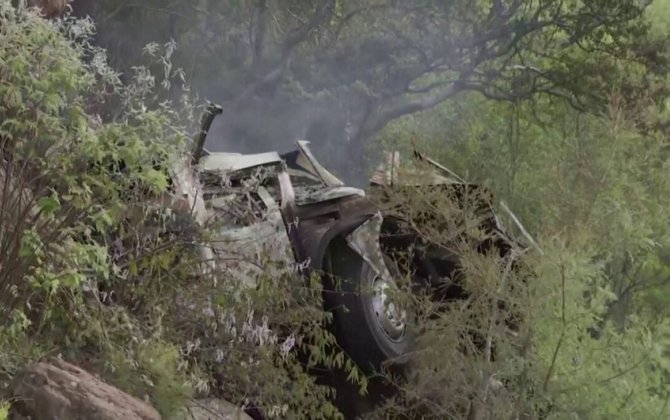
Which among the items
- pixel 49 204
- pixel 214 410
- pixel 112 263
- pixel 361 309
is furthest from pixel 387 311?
pixel 49 204

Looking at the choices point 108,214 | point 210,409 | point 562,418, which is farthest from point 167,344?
point 562,418

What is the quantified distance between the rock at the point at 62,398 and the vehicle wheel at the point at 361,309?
10.8 feet

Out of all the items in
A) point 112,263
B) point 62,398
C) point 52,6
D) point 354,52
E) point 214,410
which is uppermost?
point 354,52

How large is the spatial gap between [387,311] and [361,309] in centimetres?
34

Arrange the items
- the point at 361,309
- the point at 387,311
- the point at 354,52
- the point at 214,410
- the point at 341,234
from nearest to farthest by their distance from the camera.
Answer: the point at 214,410 → the point at 361,309 → the point at 341,234 → the point at 387,311 → the point at 354,52

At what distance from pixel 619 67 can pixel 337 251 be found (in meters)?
12.3

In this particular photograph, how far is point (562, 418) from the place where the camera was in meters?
7.77

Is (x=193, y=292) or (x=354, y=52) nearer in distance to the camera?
(x=193, y=292)

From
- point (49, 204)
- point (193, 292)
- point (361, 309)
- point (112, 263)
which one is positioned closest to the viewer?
point (49, 204)

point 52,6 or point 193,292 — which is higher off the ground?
point 52,6

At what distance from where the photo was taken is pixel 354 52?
71.1 ft

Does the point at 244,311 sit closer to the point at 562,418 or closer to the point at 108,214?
the point at 108,214

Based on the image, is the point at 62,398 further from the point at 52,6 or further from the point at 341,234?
the point at 52,6

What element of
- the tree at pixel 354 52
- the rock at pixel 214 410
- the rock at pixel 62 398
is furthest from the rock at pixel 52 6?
the tree at pixel 354 52
